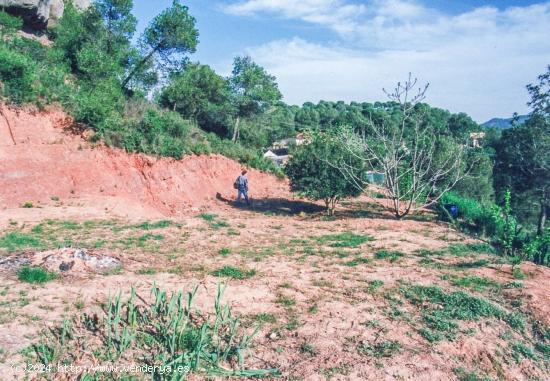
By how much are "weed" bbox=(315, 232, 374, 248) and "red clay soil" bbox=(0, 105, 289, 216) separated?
7009 millimetres

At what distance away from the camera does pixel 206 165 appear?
19719mm

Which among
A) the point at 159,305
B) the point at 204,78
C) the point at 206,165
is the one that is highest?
the point at 204,78

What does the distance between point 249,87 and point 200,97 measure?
4828mm

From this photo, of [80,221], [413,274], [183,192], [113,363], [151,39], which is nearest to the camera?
[113,363]

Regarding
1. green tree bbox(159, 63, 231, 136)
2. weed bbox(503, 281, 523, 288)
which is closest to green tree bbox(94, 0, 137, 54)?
green tree bbox(159, 63, 231, 136)

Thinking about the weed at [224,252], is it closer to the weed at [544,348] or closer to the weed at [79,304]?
the weed at [79,304]

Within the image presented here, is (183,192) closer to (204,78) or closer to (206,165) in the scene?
(206,165)

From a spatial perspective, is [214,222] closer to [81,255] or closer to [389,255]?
[81,255]

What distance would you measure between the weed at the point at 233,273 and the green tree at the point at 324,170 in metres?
8.75

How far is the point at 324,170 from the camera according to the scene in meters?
15.6

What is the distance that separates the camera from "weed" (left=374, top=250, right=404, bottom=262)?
27.4 ft

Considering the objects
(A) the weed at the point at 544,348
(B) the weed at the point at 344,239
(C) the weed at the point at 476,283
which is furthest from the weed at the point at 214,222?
(A) the weed at the point at 544,348

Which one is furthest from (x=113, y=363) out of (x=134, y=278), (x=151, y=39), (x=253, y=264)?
(x=151, y=39)

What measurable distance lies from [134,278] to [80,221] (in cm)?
519
